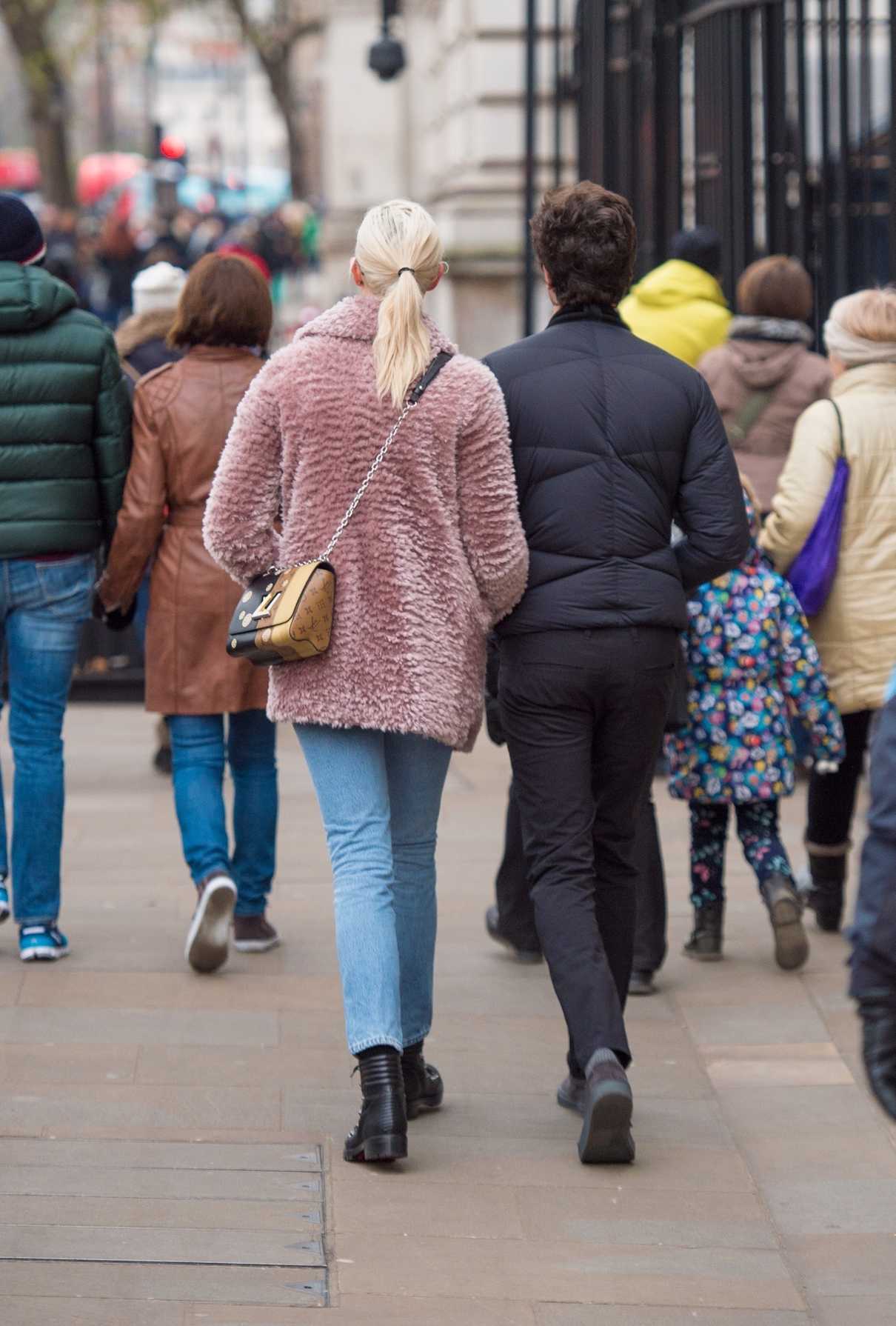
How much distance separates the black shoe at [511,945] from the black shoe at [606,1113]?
151 centimetres

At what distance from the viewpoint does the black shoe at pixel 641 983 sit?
18.7ft

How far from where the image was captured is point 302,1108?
4.75 m

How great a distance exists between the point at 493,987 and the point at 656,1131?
43.2 inches

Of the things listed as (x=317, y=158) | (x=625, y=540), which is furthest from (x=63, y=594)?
(x=317, y=158)

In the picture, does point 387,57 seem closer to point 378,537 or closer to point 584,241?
point 584,241

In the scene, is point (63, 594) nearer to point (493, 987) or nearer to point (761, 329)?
point (493, 987)

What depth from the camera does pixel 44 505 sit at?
18.7ft

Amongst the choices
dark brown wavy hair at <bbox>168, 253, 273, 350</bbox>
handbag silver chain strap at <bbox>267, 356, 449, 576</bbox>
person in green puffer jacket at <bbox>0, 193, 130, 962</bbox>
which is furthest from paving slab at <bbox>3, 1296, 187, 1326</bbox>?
dark brown wavy hair at <bbox>168, 253, 273, 350</bbox>

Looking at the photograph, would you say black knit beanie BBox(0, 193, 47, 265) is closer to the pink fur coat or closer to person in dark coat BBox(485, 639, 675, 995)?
the pink fur coat

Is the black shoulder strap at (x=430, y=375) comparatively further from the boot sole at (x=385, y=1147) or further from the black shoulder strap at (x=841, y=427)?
the black shoulder strap at (x=841, y=427)

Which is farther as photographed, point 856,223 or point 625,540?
point 856,223

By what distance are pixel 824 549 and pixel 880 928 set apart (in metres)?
3.32

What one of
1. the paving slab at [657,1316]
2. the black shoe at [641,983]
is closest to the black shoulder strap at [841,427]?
the black shoe at [641,983]

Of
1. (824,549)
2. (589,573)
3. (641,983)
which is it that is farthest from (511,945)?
(589,573)
